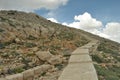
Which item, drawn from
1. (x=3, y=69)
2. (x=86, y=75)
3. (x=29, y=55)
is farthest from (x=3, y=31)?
(x=86, y=75)

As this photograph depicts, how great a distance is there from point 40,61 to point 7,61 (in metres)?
1.55

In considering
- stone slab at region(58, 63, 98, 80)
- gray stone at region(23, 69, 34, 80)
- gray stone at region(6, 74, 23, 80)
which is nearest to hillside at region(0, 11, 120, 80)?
A: gray stone at region(23, 69, 34, 80)

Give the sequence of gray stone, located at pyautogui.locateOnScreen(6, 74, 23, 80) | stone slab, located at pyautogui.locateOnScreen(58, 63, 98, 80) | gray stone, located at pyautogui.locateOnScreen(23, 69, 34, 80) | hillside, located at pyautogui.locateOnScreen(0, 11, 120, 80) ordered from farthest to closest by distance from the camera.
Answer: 1. hillside, located at pyautogui.locateOnScreen(0, 11, 120, 80)
2. gray stone, located at pyautogui.locateOnScreen(23, 69, 34, 80)
3. gray stone, located at pyautogui.locateOnScreen(6, 74, 23, 80)
4. stone slab, located at pyautogui.locateOnScreen(58, 63, 98, 80)

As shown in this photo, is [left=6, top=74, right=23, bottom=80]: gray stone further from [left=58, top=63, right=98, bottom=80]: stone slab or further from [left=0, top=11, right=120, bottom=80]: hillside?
[left=58, top=63, right=98, bottom=80]: stone slab

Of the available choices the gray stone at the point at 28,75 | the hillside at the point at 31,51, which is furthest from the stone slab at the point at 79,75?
the gray stone at the point at 28,75

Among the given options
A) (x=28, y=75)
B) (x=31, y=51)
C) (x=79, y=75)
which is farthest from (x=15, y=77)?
Result: (x=31, y=51)

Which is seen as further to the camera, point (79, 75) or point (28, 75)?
point (28, 75)

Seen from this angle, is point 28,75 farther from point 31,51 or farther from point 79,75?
point 31,51

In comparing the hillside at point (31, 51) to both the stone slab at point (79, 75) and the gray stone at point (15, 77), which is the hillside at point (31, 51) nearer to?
the stone slab at point (79, 75)

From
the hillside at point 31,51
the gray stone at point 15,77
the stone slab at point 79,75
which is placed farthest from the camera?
the hillside at point 31,51

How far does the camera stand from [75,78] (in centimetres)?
798

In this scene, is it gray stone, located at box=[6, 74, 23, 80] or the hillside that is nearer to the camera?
gray stone, located at box=[6, 74, 23, 80]

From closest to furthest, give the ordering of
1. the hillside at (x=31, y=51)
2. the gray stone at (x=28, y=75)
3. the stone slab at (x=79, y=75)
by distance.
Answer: the stone slab at (x=79, y=75), the gray stone at (x=28, y=75), the hillside at (x=31, y=51)

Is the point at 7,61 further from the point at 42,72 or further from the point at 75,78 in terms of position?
the point at 75,78
